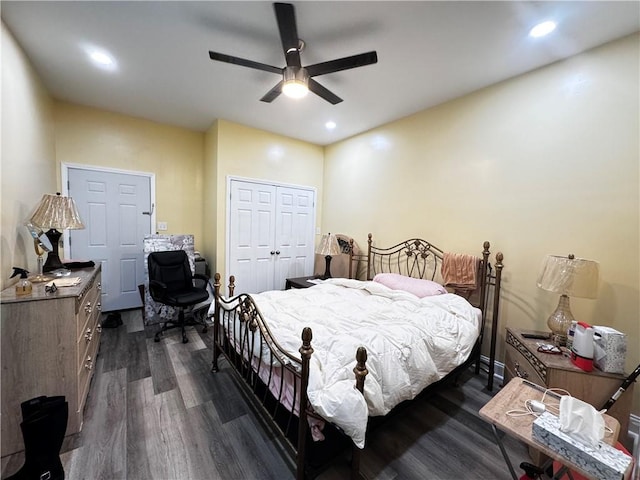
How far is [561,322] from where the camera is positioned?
1.96 meters

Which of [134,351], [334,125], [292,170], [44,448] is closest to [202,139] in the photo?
[292,170]

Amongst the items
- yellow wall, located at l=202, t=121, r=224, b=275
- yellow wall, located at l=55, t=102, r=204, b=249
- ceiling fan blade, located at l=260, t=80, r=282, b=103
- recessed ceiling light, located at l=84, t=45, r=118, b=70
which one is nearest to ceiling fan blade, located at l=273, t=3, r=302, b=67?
ceiling fan blade, located at l=260, t=80, r=282, b=103

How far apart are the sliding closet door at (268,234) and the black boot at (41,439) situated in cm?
252

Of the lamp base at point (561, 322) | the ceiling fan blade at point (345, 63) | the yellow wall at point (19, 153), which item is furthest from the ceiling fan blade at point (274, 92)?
the lamp base at point (561, 322)

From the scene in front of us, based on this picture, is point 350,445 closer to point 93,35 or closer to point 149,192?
point 93,35

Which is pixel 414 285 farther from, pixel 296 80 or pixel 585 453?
pixel 296 80

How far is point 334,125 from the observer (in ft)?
12.3

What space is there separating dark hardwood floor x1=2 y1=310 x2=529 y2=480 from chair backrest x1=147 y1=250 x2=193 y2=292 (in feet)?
3.82

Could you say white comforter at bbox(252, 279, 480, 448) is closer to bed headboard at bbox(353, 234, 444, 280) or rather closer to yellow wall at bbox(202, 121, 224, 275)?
bed headboard at bbox(353, 234, 444, 280)

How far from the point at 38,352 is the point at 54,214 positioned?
3.40 ft

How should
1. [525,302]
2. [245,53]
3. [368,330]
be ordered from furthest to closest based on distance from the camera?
1. [525,302]
2. [245,53]
3. [368,330]

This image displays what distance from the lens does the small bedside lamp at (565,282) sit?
1.81m

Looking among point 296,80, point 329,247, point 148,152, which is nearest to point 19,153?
point 148,152

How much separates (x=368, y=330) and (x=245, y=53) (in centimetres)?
249
